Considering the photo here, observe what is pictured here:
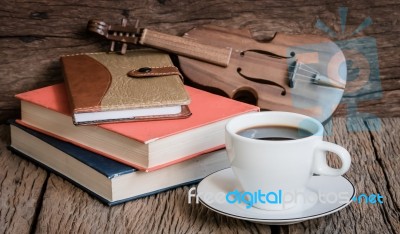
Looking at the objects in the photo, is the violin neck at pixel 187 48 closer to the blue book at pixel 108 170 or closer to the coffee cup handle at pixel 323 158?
the blue book at pixel 108 170

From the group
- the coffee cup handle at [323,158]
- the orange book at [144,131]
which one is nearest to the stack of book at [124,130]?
the orange book at [144,131]

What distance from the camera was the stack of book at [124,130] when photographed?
37.5 inches

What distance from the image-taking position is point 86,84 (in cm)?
107

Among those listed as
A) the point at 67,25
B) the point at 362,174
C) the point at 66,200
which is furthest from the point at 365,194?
the point at 67,25

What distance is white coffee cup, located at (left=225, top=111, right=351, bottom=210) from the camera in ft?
2.73

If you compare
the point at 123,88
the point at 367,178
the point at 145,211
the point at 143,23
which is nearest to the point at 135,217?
the point at 145,211

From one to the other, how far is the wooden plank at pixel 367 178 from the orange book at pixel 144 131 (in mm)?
198

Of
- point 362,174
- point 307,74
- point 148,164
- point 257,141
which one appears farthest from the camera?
point 307,74

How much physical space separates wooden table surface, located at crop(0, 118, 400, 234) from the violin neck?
0.99ft

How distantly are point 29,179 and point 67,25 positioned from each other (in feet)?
1.14

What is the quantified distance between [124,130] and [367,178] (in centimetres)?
38

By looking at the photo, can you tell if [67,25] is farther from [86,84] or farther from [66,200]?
[66,200]

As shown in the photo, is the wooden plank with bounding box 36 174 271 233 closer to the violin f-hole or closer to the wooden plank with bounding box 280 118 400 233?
the wooden plank with bounding box 280 118 400 233

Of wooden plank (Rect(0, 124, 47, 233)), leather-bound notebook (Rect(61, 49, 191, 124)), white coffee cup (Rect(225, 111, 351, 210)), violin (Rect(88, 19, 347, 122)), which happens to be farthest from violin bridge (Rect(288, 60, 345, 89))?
wooden plank (Rect(0, 124, 47, 233))
